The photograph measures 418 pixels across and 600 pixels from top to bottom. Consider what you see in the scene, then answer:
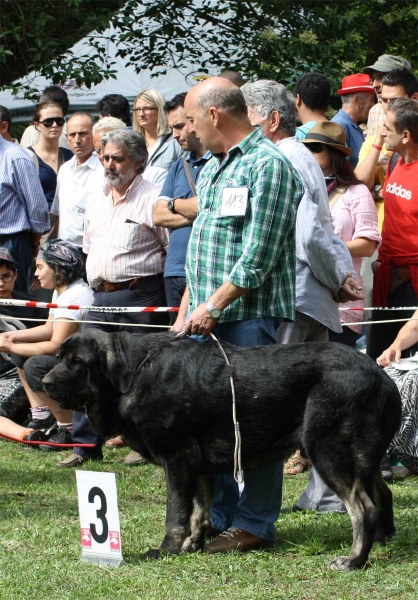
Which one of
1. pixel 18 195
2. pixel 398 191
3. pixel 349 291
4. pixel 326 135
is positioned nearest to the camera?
pixel 349 291

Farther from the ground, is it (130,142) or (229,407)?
(130,142)

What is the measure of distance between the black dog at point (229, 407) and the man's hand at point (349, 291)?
1.21m

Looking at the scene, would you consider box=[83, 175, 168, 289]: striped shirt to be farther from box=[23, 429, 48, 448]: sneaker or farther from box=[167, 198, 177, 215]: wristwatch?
box=[23, 429, 48, 448]: sneaker

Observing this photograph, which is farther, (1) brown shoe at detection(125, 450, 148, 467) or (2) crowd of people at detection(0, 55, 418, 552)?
(1) brown shoe at detection(125, 450, 148, 467)

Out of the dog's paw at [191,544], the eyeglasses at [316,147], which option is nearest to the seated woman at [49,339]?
the eyeglasses at [316,147]

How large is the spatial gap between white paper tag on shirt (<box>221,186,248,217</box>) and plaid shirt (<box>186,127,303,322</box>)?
1.2 inches

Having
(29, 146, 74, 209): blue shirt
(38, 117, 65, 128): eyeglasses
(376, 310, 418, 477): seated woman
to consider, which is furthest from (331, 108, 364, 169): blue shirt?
(29, 146, 74, 209): blue shirt

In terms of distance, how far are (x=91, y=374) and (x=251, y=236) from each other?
1025 millimetres

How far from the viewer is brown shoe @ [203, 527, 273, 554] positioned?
16.2ft

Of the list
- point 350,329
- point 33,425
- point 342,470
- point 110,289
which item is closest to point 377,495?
point 342,470

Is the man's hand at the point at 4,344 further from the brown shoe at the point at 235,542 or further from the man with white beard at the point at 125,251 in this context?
the brown shoe at the point at 235,542

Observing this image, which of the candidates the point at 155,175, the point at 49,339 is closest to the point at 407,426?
the point at 155,175

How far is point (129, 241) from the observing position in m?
7.58

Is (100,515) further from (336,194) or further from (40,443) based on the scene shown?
(40,443)
